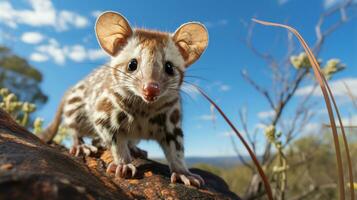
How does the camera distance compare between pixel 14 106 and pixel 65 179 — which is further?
pixel 14 106

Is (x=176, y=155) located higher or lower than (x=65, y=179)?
higher

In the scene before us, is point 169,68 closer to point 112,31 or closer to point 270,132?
point 112,31

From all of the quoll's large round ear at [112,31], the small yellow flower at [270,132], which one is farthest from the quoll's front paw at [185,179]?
the quoll's large round ear at [112,31]

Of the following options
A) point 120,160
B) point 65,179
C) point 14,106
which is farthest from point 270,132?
point 14,106

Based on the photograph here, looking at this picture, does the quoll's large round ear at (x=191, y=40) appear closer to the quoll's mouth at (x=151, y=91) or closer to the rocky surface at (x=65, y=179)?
the quoll's mouth at (x=151, y=91)

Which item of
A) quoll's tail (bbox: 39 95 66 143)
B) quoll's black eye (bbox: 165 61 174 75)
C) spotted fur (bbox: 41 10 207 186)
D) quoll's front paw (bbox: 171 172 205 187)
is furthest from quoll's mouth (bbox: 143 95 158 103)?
quoll's tail (bbox: 39 95 66 143)

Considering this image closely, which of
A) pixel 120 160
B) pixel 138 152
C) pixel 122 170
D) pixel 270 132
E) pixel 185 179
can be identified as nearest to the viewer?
pixel 122 170
